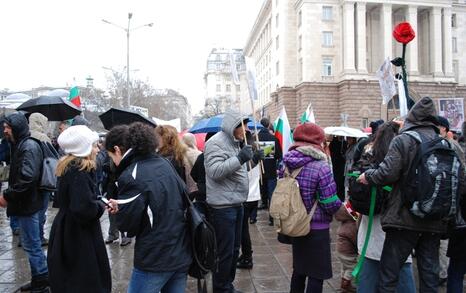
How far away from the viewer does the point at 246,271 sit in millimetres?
6062

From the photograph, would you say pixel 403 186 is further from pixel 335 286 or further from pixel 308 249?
pixel 335 286

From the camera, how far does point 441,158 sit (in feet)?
11.9

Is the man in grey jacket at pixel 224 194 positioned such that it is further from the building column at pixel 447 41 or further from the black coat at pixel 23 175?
the building column at pixel 447 41

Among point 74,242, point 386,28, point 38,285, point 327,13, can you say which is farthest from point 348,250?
point 386,28

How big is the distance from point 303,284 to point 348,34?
50738mm

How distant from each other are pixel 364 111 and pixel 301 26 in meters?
13.1

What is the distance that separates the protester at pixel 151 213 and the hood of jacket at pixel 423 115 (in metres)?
2.12

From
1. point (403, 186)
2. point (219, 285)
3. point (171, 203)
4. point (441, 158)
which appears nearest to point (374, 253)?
point (403, 186)

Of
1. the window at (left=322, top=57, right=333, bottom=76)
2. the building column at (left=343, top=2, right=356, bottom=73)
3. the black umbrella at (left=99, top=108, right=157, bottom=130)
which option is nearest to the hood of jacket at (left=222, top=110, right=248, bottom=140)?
the black umbrella at (left=99, top=108, right=157, bottom=130)

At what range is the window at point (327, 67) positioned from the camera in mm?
51594

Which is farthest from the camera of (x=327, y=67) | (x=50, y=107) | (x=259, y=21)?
(x=259, y=21)

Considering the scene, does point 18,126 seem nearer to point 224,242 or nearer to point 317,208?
point 224,242

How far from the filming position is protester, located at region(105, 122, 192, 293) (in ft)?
10.0

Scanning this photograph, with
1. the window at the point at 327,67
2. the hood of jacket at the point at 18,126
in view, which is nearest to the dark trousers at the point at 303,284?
the hood of jacket at the point at 18,126
